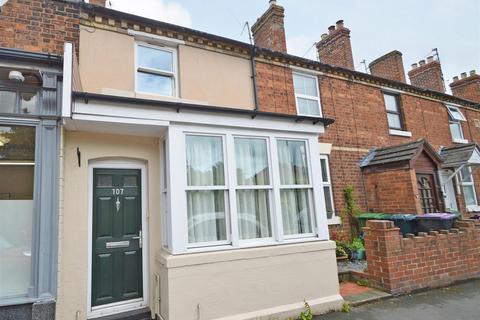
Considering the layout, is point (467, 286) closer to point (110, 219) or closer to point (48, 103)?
point (110, 219)

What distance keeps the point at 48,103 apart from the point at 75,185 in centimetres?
127

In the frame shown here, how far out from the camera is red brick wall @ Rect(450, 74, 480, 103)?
14016mm

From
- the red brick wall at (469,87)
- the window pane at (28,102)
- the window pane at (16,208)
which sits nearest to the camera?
the window pane at (16,208)

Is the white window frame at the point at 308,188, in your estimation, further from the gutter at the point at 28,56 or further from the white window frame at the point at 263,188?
the gutter at the point at 28,56

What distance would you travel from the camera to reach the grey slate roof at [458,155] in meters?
9.18

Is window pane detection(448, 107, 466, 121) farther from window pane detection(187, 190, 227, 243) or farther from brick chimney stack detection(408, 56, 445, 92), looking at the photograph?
window pane detection(187, 190, 227, 243)

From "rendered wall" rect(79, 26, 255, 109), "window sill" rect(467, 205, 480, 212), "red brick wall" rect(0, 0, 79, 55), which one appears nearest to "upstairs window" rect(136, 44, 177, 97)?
"rendered wall" rect(79, 26, 255, 109)

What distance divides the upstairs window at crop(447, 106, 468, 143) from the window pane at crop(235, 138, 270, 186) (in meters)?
10.8

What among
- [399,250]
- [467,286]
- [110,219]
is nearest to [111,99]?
[110,219]

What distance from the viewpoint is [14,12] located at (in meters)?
5.05

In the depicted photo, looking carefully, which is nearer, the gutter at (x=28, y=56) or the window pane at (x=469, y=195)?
the gutter at (x=28, y=56)

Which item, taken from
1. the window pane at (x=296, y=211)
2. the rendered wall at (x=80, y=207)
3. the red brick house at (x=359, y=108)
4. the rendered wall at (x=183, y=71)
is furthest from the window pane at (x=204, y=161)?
the red brick house at (x=359, y=108)

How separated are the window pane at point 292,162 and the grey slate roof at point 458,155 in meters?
6.95

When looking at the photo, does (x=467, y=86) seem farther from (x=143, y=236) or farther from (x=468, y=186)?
(x=143, y=236)
